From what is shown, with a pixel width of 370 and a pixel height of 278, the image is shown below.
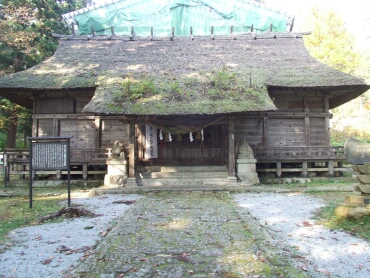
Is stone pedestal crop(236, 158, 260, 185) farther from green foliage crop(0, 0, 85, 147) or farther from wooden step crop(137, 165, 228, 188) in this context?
green foliage crop(0, 0, 85, 147)

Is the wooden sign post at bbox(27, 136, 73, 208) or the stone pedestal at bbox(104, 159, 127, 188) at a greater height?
the wooden sign post at bbox(27, 136, 73, 208)

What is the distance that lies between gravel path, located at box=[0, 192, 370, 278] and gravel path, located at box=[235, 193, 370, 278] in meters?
0.01

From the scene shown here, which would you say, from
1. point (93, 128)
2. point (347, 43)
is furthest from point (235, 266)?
point (347, 43)

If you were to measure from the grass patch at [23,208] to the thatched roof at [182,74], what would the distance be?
3462 millimetres

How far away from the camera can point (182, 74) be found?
13.5 meters

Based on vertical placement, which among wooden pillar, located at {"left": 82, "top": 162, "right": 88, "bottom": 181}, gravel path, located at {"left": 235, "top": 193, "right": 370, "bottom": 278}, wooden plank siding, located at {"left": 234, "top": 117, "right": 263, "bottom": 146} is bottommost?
gravel path, located at {"left": 235, "top": 193, "right": 370, "bottom": 278}

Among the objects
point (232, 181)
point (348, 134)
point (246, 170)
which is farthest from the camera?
point (348, 134)

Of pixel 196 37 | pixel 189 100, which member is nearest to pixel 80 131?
pixel 189 100

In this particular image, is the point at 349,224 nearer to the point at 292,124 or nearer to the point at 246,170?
the point at 246,170

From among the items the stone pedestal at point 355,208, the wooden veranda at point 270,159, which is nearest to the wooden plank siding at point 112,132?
the wooden veranda at point 270,159

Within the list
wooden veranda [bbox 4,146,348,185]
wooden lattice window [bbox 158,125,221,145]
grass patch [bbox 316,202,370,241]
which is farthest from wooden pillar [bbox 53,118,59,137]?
grass patch [bbox 316,202,370,241]

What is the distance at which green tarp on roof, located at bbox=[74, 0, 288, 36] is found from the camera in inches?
758

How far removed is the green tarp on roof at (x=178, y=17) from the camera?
63.2 feet

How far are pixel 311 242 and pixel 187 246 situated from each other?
227 cm
